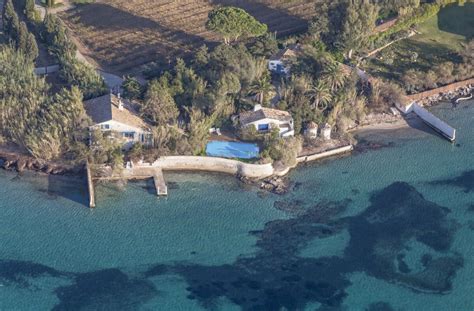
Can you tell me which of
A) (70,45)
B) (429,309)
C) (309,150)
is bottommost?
(429,309)

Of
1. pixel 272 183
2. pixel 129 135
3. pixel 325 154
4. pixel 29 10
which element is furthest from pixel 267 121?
pixel 29 10

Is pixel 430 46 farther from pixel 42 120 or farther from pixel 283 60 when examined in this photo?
pixel 42 120

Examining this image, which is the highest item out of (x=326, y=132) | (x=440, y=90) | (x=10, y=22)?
(x=10, y=22)

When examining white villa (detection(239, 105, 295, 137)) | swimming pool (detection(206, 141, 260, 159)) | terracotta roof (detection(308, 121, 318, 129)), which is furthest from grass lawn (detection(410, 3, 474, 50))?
swimming pool (detection(206, 141, 260, 159))

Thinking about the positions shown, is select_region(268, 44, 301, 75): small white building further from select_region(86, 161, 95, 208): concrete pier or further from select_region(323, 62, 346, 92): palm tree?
select_region(86, 161, 95, 208): concrete pier

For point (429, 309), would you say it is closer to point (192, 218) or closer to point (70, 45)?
point (192, 218)

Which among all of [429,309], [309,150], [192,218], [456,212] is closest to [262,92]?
[309,150]

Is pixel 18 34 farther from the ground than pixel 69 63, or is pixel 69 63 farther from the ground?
pixel 18 34
